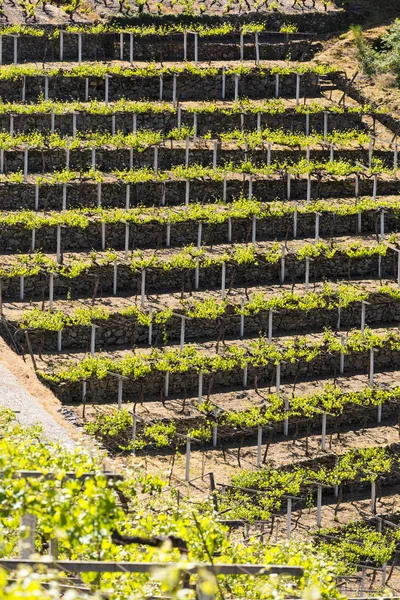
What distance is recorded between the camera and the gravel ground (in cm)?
2983

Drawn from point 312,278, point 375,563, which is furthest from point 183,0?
point 375,563

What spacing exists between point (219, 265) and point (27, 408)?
8.55 m

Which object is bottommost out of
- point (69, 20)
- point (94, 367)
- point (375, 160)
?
point (94, 367)

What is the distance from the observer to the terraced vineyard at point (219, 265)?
31.9 metres

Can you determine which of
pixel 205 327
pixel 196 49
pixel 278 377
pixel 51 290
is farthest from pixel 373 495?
pixel 196 49

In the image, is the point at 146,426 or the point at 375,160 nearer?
the point at 146,426

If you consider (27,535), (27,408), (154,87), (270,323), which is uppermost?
(154,87)

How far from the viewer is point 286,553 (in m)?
21.9

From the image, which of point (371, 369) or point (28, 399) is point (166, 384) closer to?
point (28, 399)

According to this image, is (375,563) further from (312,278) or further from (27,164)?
(27,164)

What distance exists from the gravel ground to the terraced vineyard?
95 cm

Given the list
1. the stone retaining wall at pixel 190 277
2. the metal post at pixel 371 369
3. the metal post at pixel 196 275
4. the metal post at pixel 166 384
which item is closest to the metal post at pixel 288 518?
the metal post at pixel 166 384

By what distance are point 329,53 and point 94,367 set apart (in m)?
19.4

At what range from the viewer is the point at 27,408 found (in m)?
30.6
